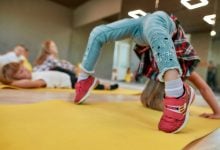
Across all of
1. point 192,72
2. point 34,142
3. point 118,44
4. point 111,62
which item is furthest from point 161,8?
point 34,142

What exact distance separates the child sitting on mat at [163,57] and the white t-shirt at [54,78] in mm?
1105

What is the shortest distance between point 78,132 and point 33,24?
509 cm

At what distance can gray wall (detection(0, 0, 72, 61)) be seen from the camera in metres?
5.01

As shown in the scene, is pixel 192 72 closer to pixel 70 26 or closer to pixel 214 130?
pixel 214 130

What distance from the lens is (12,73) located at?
6.67 ft

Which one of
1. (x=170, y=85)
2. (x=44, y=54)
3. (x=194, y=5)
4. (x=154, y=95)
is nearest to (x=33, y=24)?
(x=44, y=54)

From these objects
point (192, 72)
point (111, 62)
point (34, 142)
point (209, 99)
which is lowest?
point (34, 142)

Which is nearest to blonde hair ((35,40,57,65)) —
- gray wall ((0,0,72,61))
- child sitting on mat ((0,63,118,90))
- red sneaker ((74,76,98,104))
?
child sitting on mat ((0,63,118,90))

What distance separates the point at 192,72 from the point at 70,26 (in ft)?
16.1

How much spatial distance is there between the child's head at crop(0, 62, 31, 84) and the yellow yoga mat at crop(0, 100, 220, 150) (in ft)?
3.78

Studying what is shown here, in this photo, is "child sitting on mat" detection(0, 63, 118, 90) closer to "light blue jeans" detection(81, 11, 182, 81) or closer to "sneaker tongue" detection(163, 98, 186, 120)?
"light blue jeans" detection(81, 11, 182, 81)

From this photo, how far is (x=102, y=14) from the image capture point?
4.64 metres

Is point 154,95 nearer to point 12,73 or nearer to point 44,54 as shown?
point 12,73

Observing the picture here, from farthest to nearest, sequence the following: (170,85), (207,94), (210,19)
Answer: (210,19) → (207,94) → (170,85)
